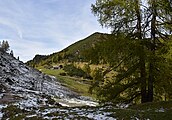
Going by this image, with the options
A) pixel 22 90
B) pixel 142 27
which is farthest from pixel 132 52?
pixel 22 90

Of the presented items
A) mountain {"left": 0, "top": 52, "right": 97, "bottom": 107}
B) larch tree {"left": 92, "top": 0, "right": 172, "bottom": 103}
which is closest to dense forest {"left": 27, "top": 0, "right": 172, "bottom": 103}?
larch tree {"left": 92, "top": 0, "right": 172, "bottom": 103}

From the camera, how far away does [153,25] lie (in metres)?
18.3

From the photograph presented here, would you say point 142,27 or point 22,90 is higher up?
point 142,27

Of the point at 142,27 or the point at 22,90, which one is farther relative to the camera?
the point at 22,90

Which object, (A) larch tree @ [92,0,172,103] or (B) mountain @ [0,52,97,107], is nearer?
(A) larch tree @ [92,0,172,103]

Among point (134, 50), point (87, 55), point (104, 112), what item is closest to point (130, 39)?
point (134, 50)

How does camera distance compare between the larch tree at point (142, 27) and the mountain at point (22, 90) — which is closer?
the larch tree at point (142, 27)

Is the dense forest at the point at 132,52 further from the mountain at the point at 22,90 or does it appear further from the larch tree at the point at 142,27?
the mountain at the point at 22,90

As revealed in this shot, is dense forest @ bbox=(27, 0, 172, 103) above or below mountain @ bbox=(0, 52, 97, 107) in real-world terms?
above

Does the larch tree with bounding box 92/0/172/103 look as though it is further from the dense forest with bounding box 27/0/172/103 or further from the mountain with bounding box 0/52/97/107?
the mountain with bounding box 0/52/97/107

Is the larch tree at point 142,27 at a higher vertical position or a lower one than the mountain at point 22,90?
higher

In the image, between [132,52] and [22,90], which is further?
[22,90]

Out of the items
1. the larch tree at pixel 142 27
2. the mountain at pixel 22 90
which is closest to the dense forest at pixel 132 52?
the larch tree at pixel 142 27

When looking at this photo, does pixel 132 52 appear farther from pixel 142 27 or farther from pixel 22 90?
pixel 22 90
